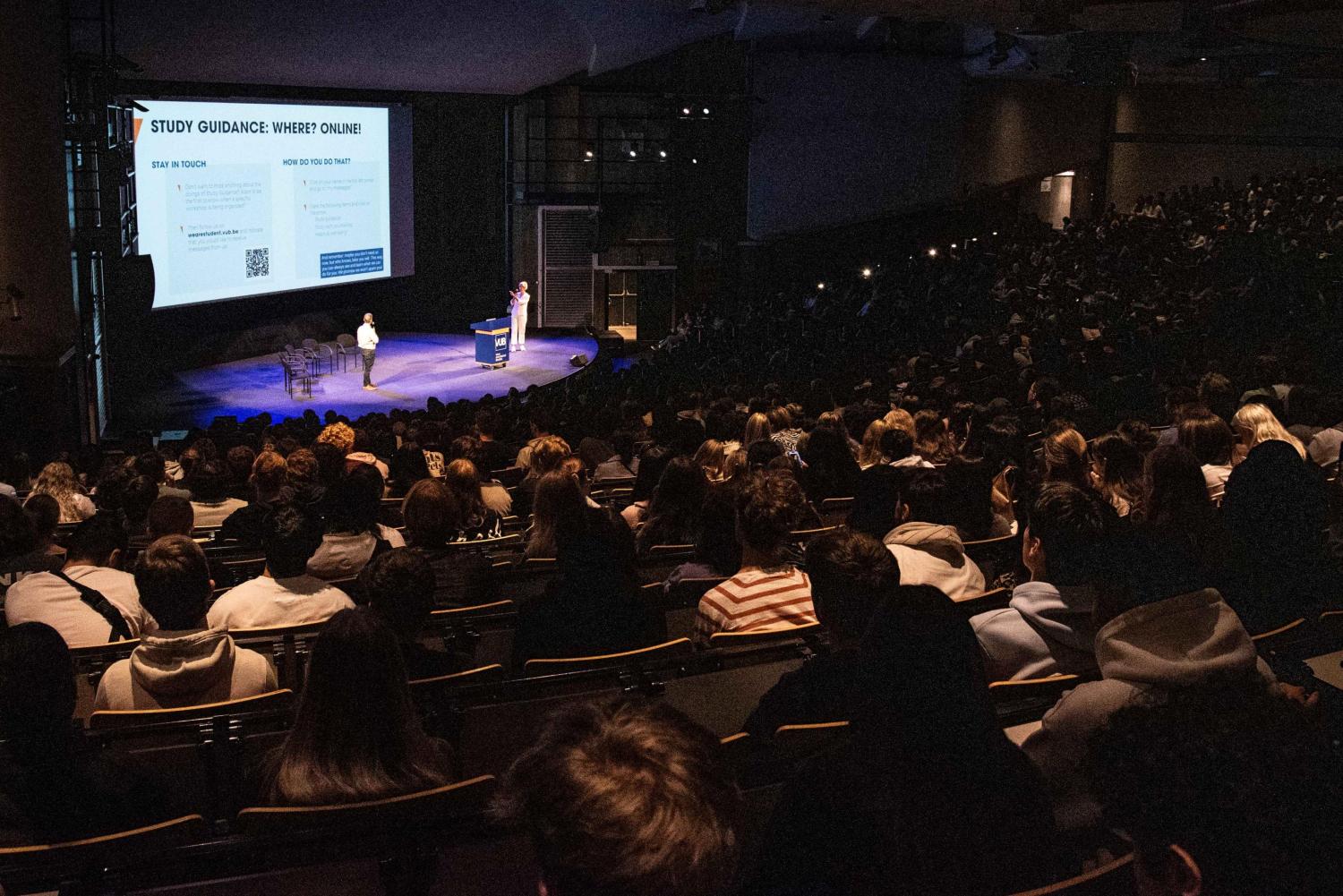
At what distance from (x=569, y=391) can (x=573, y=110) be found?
9.45 metres

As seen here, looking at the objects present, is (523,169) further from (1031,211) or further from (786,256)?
(1031,211)

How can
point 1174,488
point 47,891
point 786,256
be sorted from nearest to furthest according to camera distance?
point 47,891
point 1174,488
point 786,256

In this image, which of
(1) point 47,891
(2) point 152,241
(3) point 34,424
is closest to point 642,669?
(1) point 47,891

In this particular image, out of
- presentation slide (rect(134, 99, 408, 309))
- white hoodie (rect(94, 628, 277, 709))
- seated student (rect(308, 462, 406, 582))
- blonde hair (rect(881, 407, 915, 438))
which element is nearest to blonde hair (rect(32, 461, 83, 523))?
seated student (rect(308, 462, 406, 582))

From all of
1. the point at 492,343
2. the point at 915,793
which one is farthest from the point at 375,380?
the point at 915,793

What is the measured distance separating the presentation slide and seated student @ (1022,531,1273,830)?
14166 mm

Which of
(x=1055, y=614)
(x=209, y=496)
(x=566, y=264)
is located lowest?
(x=209, y=496)

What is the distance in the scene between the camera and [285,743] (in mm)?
2641

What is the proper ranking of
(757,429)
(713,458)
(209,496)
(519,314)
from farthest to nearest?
(519,314) < (757,429) < (713,458) < (209,496)

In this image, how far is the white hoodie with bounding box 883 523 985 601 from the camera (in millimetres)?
4203

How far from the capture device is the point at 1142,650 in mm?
2607

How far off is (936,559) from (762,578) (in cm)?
72

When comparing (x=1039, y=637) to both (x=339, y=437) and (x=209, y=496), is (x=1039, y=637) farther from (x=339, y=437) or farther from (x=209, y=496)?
(x=339, y=437)

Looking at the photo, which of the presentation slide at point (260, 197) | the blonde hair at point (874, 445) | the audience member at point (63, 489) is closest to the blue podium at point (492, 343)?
the presentation slide at point (260, 197)
